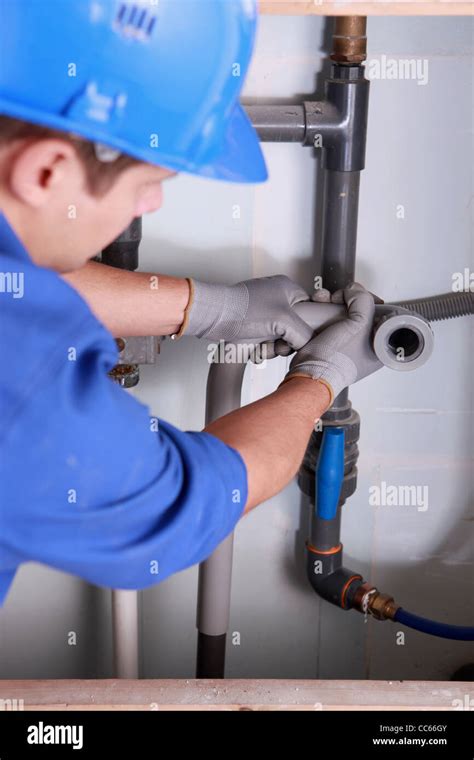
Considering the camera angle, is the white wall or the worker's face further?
the white wall

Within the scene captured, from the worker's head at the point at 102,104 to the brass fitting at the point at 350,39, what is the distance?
1.38ft

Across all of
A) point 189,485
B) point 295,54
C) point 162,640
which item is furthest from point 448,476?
point 189,485

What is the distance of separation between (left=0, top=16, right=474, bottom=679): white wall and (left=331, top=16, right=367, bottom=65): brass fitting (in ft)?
0.21

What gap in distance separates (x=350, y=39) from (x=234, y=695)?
2.26ft

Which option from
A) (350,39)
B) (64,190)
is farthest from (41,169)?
(350,39)

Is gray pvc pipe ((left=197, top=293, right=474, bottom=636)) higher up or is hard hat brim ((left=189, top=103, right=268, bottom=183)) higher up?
hard hat brim ((left=189, top=103, right=268, bottom=183))

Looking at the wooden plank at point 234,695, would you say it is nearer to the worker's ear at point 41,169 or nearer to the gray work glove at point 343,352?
the gray work glove at point 343,352

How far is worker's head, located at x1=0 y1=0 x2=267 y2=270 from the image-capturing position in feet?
1.61

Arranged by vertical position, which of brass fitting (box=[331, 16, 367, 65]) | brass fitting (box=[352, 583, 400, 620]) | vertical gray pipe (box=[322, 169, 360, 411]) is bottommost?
brass fitting (box=[352, 583, 400, 620])

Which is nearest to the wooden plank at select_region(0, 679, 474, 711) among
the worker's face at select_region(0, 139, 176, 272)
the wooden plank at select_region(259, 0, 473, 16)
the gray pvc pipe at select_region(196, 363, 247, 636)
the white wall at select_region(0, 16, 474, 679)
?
the gray pvc pipe at select_region(196, 363, 247, 636)

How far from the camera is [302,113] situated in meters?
0.97

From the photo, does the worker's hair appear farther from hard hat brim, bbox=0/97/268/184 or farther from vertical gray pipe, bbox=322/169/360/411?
vertical gray pipe, bbox=322/169/360/411

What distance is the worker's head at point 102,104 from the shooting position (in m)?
0.49
